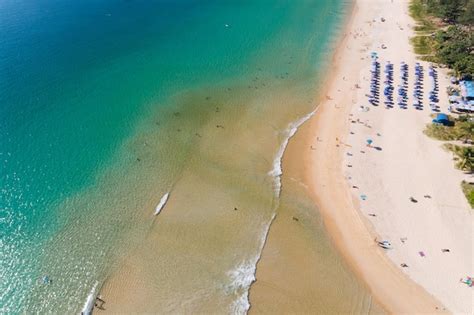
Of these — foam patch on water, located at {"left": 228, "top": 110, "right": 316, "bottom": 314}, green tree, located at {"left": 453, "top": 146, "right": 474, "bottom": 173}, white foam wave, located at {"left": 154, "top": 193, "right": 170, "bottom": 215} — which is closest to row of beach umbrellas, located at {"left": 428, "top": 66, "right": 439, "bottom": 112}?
green tree, located at {"left": 453, "top": 146, "right": 474, "bottom": 173}

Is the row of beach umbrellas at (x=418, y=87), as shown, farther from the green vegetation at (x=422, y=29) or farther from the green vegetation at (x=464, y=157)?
the green vegetation at (x=464, y=157)

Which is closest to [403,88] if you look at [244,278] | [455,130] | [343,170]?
[455,130]

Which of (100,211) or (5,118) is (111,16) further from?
(100,211)

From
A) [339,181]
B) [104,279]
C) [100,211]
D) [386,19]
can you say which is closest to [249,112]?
[339,181]

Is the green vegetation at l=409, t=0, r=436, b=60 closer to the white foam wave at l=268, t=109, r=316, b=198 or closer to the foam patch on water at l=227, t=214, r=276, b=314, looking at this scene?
the white foam wave at l=268, t=109, r=316, b=198

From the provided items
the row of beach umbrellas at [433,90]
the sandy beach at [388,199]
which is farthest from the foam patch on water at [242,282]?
the row of beach umbrellas at [433,90]

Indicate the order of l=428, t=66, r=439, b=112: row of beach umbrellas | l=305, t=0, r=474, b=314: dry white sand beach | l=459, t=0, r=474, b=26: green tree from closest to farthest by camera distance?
l=305, t=0, r=474, b=314: dry white sand beach
l=428, t=66, r=439, b=112: row of beach umbrellas
l=459, t=0, r=474, b=26: green tree

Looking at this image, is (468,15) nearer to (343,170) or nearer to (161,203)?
(343,170)
